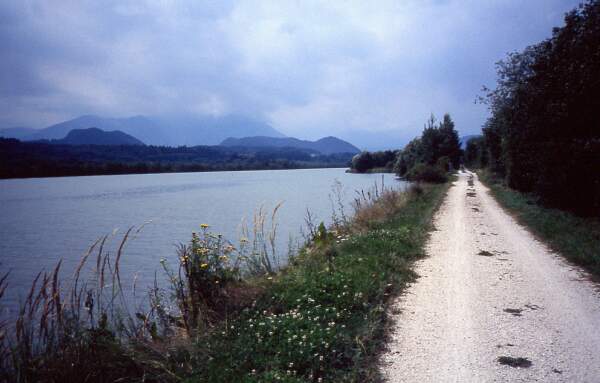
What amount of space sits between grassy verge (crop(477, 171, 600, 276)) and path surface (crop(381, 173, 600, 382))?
0.49 metres

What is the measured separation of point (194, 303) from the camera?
239 inches

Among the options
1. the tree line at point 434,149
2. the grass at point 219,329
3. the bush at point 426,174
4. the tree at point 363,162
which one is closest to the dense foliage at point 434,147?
the tree line at point 434,149

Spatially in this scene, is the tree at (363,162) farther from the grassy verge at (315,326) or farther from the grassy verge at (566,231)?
the grassy verge at (315,326)

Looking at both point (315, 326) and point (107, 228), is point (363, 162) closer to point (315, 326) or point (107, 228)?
point (107, 228)

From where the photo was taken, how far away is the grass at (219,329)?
428 centimetres

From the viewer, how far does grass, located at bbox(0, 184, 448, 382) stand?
4.28m

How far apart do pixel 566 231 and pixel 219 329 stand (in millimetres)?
12348

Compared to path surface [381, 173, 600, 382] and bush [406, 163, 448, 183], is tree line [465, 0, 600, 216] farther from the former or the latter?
bush [406, 163, 448, 183]

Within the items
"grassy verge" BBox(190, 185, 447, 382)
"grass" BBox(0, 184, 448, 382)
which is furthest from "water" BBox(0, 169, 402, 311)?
"grassy verge" BBox(190, 185, 447, 382)

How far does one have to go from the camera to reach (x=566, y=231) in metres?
12.1

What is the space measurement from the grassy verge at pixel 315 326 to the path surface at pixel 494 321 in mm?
406

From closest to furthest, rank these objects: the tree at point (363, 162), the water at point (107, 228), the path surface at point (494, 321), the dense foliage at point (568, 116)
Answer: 1. the path surface at point (494, 321)
2. the water at point (107, 228)
3. the dense foliage at point (568, 116)
4. the tree at point (363, 162)

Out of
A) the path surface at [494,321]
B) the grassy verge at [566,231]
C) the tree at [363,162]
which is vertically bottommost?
the path surface at [494,321]

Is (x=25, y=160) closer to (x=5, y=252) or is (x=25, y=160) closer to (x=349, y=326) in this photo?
→ (x=5, y=252)
